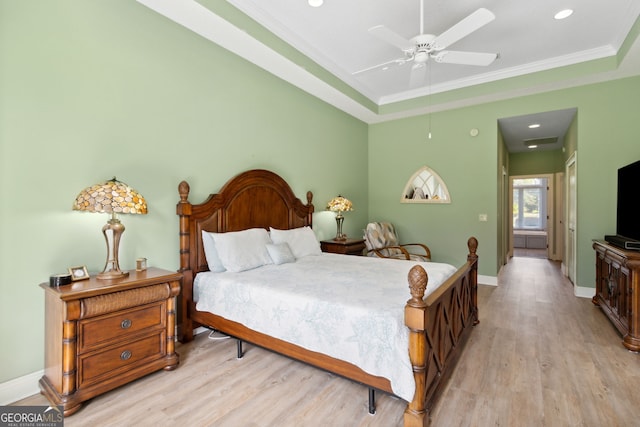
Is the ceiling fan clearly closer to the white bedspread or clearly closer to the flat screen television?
the white bedspread

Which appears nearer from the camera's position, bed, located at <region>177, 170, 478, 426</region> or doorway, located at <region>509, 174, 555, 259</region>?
bed, located at <region>177, 170, 478, 426</region>

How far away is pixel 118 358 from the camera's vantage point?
6.70ft

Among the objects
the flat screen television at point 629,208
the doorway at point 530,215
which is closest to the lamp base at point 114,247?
the flat screen television at point 629,208

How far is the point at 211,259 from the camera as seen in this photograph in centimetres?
291

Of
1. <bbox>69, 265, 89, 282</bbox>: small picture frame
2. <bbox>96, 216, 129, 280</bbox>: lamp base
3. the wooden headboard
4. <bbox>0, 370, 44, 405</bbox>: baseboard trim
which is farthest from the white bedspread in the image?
<bbox>0, 370, 44, 405</bbox>: baseboard trim

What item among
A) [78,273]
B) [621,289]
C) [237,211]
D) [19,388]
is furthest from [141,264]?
[621,289]

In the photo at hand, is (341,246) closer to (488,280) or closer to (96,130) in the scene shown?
(488,280)

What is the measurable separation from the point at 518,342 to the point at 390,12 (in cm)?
344

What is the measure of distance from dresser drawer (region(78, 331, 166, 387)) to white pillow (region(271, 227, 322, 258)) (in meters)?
1.58

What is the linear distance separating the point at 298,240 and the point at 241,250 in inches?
35.7

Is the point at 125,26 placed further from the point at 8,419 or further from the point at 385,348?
the point at 385,348

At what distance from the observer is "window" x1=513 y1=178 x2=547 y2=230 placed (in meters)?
10.2

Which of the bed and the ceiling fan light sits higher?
the ceiling fan light

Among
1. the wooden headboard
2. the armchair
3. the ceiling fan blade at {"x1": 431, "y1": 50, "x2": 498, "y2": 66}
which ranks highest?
the ceiling fan blade at {"x1": 431, "y1": 50, "x2": 498, "y2": 66}
